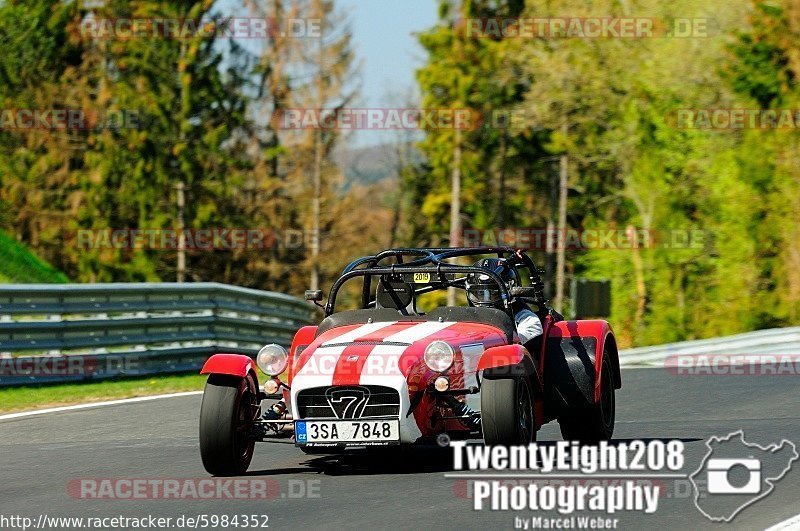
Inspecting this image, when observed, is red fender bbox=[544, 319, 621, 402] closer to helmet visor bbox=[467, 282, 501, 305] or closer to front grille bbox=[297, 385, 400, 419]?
helmet visor bbox=[467, 282, 501, 305]

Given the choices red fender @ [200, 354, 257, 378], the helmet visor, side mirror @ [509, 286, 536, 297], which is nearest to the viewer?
red fender @ [200, 354, 257, 378]

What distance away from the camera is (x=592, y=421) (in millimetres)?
9953

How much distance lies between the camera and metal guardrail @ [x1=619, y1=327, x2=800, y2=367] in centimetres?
1703

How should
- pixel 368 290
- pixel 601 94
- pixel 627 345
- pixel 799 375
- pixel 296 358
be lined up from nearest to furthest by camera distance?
pixel 296 358
pixel 368 290
pixel 799 375
pixel 627 345
pixel 601 94

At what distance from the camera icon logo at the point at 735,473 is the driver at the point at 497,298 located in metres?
1.50

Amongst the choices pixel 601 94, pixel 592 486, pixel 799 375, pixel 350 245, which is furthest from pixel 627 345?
pixel 350 245

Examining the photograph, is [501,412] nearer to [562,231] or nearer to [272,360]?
[272,360]

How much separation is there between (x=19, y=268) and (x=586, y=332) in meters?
16.9

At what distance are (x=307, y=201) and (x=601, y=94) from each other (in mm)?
11470

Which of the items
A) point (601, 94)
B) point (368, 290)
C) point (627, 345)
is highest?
point (601, 94)

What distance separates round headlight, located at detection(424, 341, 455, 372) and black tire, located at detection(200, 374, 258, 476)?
4.07 feet

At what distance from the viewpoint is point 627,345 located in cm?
2492

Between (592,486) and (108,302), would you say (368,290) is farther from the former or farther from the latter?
(108,302)

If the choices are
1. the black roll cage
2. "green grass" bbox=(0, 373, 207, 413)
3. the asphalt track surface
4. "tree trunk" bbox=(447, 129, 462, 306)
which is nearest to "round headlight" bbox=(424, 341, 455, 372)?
the asphalt track surface
